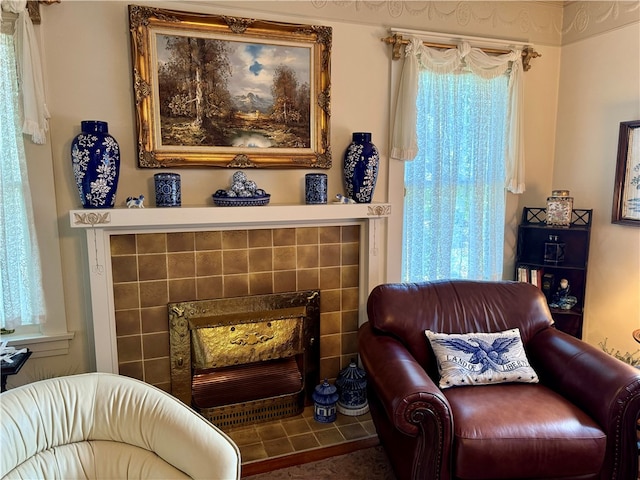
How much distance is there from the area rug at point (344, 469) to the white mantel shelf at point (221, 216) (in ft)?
4.18

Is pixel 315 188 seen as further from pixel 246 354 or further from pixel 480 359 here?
pixel 480 359

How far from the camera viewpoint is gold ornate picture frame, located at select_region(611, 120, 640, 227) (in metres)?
2.71

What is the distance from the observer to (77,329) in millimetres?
2375

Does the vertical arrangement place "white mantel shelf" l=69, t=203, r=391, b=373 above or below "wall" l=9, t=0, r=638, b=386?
below

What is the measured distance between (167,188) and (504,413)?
1.89 meters

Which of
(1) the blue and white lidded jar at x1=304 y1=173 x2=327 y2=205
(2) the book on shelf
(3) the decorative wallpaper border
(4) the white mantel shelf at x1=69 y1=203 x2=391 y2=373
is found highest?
(3) the decorative wallpaper border

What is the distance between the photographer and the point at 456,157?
9.72ft

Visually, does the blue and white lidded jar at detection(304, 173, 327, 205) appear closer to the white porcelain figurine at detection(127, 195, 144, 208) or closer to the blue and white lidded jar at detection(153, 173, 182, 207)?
the blue and white lidded jar at detection(153, 173, 182, 207)

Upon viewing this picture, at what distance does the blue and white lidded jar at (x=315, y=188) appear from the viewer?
2574 millimetres

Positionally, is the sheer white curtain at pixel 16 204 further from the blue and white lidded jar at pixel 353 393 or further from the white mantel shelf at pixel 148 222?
A: the blue and white lidded jar at pixel 353 393

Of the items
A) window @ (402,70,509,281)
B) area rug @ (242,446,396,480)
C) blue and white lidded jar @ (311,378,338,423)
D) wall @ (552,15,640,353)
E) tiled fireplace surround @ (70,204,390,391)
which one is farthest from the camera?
window @ (402,70,509,281)

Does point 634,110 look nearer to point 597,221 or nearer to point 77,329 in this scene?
point 597,221

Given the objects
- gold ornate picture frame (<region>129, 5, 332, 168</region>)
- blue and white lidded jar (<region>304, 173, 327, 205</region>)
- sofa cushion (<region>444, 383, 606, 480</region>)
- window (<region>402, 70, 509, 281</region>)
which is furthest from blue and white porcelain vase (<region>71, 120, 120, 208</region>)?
sofa cushion (<region>444, 383, 606, 480</region>)

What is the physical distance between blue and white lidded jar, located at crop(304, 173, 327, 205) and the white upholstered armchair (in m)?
1.35
